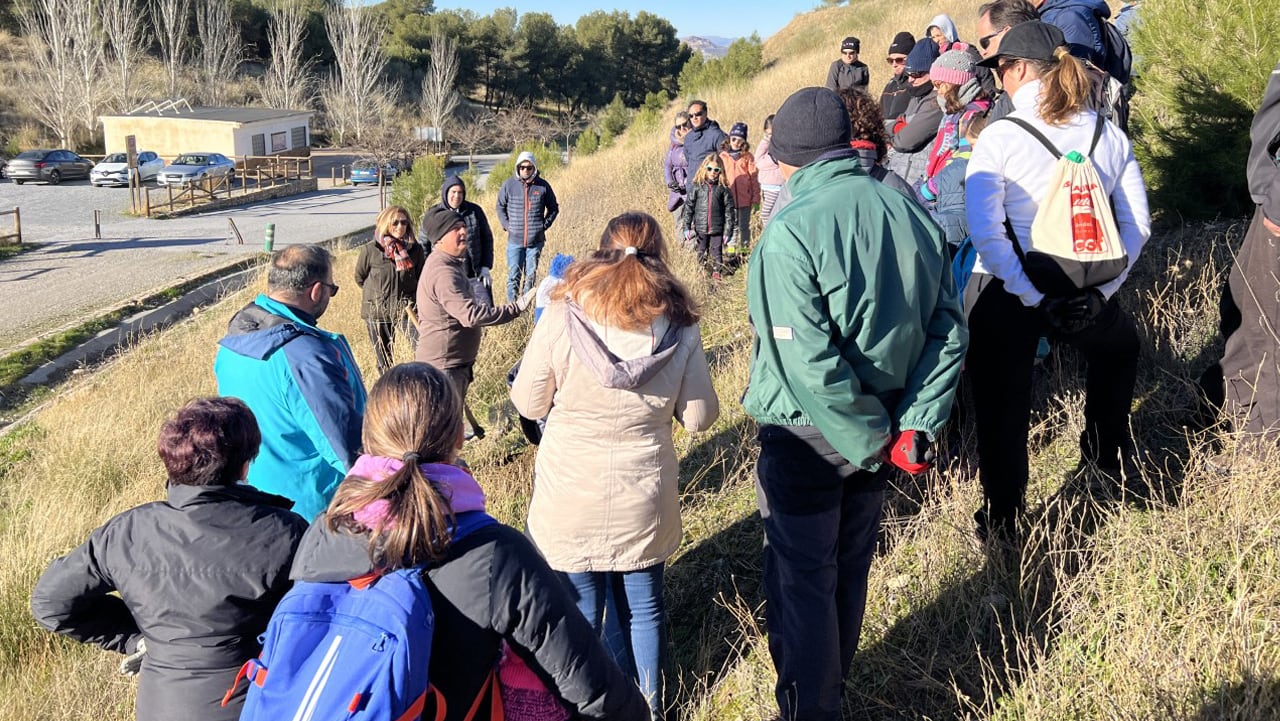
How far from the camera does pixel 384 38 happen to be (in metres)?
69.1

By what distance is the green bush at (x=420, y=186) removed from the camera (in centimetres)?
2173

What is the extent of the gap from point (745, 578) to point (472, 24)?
72.0 meters

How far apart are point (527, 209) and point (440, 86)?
177ft

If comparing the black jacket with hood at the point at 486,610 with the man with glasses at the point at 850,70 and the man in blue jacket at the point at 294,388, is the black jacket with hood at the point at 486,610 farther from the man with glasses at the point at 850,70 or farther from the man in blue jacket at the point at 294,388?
the man with glasses at the point at 850,70

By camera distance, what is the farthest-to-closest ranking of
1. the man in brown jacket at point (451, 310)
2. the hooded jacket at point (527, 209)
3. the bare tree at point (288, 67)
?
the bare tree at point (288, 67)
the hooded jacket at point (527, 209)
the man in brown jacket at point (451, 310)

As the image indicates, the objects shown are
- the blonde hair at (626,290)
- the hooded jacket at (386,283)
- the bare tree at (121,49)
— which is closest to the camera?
the blonde hair at (626,290)

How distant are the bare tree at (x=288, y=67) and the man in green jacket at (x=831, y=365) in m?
63.3

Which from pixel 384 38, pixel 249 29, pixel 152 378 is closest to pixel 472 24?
pixel 384 38

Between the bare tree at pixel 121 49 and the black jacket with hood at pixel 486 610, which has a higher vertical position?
the bare tree at pixel 121 49

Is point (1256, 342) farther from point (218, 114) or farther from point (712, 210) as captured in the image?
point (218, 114)

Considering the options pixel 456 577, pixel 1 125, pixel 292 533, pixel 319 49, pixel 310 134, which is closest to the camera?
pixel 456 577

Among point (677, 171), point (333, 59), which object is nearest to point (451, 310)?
point (677, 171)

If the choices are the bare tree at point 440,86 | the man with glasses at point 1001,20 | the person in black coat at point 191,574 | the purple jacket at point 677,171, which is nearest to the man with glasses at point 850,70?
the purple jacket at point 677,171

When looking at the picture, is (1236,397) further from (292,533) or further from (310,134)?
(310,134)
